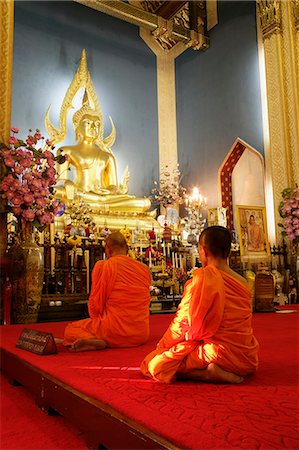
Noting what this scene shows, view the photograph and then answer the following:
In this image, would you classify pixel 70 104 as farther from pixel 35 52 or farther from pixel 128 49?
pixel 128 49

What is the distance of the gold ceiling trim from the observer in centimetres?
872

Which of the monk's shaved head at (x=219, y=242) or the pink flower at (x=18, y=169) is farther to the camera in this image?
the pink flower at (x=18, y=169)

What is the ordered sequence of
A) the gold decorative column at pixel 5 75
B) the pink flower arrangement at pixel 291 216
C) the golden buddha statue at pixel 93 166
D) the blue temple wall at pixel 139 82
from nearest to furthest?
the gold decorative column at pixel 5 75
the pink flower arrangement at pixel 291 216
the golden buddha statue at pixel 93 166
the blue temple wall at pixel 139 82

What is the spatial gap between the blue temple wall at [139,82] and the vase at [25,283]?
15.9 feet

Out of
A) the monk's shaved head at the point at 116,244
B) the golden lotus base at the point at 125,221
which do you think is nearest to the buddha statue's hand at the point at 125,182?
the golden lotus base at the point at 125,221

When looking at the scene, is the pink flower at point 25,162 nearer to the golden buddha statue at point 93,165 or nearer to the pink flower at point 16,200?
the pink flower at point 16,200

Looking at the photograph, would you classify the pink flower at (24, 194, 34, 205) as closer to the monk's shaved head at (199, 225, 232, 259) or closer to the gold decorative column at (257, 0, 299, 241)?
the monk's shaved head at (199, 225, 232, 259)

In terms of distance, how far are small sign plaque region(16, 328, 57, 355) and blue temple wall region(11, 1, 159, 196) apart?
649 cm

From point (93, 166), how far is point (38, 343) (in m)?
6.57

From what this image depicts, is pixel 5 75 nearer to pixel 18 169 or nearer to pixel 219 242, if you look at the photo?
pixel 18 169

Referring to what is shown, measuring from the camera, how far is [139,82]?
973 cm

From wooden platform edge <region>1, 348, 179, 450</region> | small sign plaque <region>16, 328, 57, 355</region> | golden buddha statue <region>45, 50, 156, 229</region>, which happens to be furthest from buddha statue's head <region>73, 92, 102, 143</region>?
wooden platform edge <region>1, 348, 179, 450</region>

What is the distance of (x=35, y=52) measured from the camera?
339 inches

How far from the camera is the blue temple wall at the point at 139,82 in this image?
8125mm
